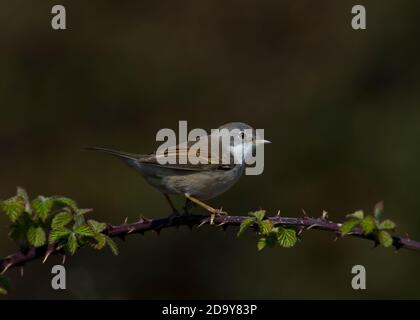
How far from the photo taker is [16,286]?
8008mm

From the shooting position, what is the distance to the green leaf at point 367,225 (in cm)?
335

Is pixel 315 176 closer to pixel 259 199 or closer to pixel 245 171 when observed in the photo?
pixel 259 199

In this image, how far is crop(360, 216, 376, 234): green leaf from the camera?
3352 mm

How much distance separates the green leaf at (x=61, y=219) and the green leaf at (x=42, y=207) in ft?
0.19

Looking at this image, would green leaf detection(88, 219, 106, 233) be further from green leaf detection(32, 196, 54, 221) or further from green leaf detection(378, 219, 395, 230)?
green leaf detection(378, 219, 395, 230)

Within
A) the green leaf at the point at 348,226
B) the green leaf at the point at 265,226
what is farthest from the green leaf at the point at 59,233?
the green leaf at the point at 348,226

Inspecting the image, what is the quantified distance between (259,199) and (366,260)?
1450 millimetres

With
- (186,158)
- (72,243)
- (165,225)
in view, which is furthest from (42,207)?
(186,158)

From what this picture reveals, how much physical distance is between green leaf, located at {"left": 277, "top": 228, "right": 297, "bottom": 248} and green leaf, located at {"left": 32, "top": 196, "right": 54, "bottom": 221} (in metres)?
1.14

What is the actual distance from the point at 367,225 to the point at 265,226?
1.74ft

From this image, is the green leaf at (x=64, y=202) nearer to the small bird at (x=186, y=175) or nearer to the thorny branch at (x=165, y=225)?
the thorny branch at (x=165, y=225)

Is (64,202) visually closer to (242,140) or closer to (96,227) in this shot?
(96,227)

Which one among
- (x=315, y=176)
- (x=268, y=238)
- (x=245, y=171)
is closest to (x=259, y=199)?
(x=315, y=176)

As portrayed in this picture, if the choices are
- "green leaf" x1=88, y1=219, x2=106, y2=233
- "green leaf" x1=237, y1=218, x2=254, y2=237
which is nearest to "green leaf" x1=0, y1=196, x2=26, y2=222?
"green leaf" x1=88, y1=219, x2=106, y2=233
